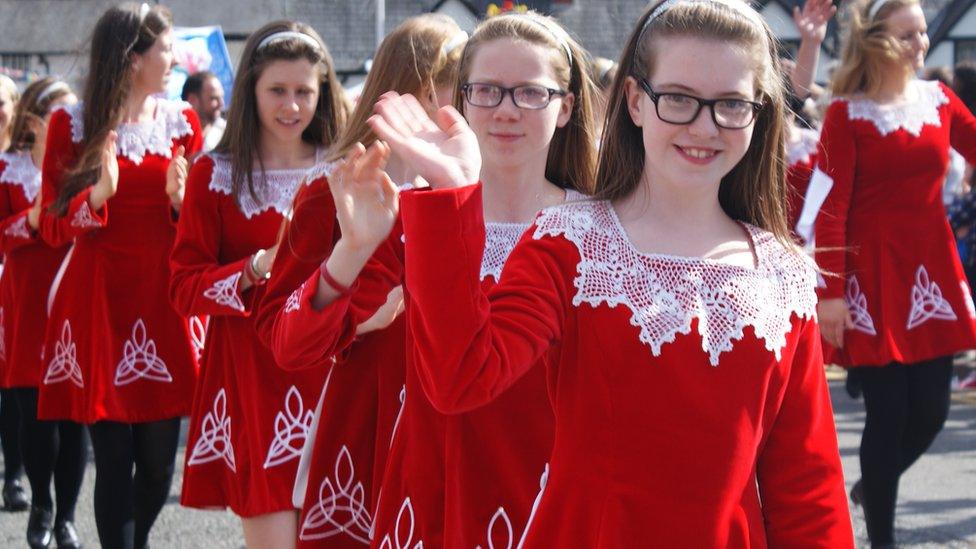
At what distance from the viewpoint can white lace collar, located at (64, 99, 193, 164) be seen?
505cm

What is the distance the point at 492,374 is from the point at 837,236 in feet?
10.4

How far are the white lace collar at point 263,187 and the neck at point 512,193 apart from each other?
3.69ft

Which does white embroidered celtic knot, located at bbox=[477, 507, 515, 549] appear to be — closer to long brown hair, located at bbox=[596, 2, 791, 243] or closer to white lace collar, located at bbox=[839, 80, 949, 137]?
long brown hair, located at bbox=[596, 2, 791, 243]

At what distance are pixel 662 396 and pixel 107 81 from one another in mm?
3332

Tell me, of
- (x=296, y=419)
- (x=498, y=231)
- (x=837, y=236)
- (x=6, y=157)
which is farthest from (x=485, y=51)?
(x=6, y=157)

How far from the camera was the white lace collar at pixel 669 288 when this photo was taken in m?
2.30

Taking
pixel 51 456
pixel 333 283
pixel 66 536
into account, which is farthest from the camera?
pixel 51 456

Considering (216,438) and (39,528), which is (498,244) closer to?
(216,438)

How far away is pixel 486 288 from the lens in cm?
295

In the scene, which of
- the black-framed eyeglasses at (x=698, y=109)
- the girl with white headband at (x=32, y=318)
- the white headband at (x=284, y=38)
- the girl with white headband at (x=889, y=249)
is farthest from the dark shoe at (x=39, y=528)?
the black-framed eyeglasses at (x=698, y=109)

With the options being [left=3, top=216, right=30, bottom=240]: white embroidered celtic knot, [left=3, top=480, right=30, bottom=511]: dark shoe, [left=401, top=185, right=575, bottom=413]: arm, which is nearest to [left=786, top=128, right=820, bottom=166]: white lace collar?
[left=3, top=216, right=30, bottom=240]: white embroidered celtic knot

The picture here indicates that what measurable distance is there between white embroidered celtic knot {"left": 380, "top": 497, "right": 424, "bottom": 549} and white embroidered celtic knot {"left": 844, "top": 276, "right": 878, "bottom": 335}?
2.64 metres

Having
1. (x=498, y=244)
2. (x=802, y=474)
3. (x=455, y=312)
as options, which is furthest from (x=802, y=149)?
(x=455, y=312)

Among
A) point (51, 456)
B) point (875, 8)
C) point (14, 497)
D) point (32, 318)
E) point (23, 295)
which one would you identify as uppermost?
point (875, 8)
